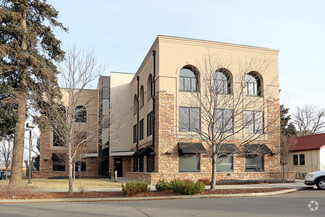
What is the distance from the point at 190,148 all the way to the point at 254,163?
6.08 m

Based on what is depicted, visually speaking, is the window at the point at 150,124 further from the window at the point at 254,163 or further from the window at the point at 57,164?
the window at the point at 57,164

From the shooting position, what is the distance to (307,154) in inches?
1294

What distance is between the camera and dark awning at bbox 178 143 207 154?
2522cm

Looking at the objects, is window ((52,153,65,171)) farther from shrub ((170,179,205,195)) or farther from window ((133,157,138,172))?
shrub ((170,179,205,195))

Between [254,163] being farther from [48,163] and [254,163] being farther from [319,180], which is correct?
[48,163]

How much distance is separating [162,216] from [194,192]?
6322mm

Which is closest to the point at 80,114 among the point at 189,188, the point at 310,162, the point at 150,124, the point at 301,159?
the point at 150,124

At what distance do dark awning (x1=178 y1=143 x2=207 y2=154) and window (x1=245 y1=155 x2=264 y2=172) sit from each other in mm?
4505

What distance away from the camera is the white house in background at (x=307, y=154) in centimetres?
3108

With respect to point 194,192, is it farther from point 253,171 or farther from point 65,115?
point 253,171

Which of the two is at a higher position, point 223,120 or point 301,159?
point 223,120

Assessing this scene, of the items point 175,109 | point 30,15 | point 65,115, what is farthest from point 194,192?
point 30,15

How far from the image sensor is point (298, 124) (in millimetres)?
62844

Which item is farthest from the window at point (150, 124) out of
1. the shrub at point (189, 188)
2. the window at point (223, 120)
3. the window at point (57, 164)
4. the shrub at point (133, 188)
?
the window at point (57, 164)
